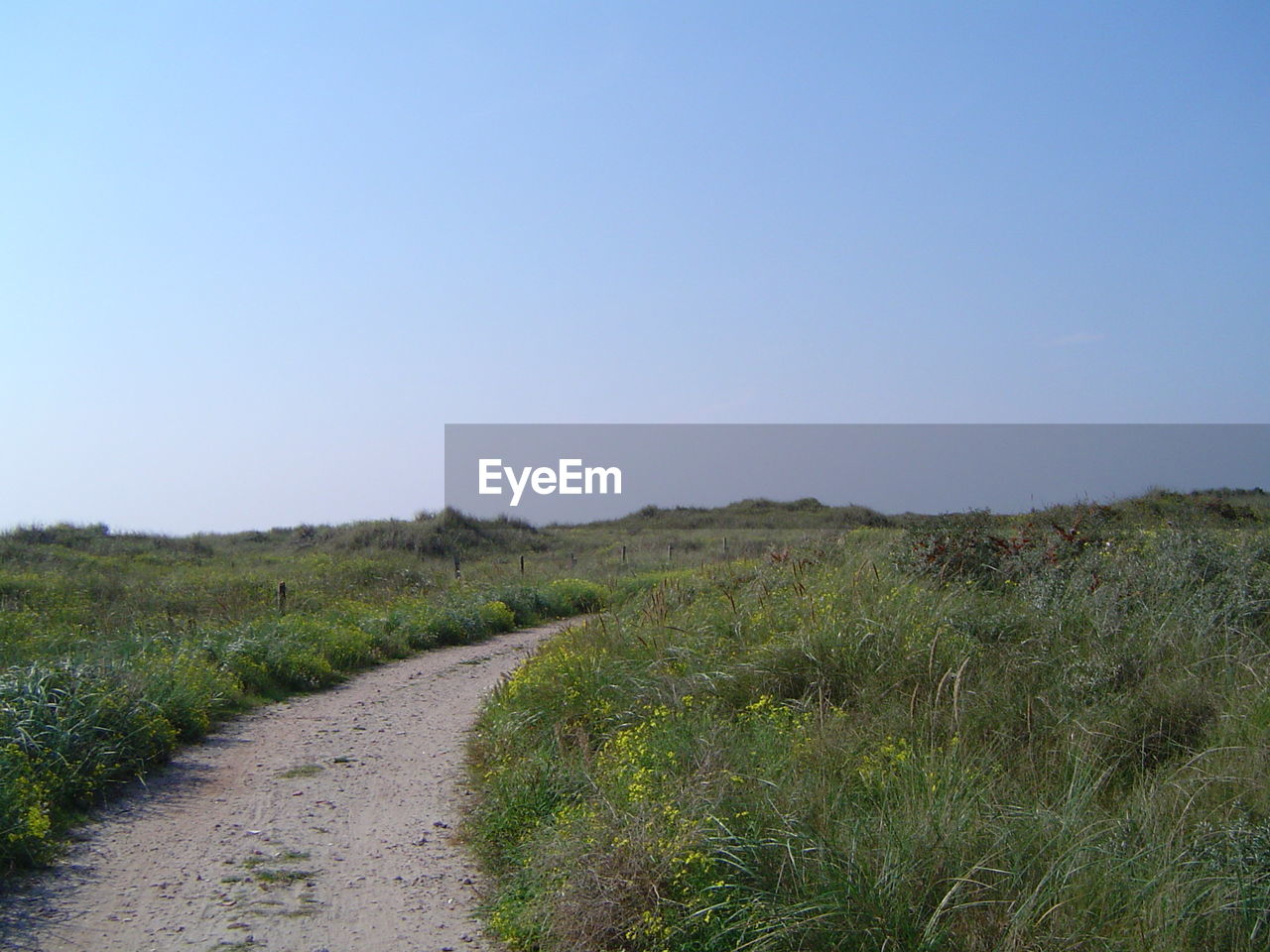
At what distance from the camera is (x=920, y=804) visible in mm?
4512

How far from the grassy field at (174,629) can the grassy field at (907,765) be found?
2832 millimetres

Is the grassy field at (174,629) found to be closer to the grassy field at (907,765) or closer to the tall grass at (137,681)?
the tall grass at (137,681)

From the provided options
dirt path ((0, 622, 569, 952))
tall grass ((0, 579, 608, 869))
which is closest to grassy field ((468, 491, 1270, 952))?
dirt path ((0, 622, 569, 952))

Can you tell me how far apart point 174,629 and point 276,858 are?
8.88 meters

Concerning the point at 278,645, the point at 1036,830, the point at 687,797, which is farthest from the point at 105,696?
the point at 1036,830

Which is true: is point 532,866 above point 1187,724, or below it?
below

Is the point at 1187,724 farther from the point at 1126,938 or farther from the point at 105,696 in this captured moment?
the point at 105,696

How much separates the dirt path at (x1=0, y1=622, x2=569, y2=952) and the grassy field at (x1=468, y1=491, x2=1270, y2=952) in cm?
48

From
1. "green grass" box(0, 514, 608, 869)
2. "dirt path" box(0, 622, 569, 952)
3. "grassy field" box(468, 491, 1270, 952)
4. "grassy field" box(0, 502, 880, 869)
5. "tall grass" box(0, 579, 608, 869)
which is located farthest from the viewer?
"grassy field" box(0, 502, 880, 869)

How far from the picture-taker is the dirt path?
15.7 feet

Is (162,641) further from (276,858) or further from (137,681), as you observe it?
(276,858)

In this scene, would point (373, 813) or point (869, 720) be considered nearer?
point (869, 720)

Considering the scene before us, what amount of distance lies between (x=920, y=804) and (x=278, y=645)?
9679mm

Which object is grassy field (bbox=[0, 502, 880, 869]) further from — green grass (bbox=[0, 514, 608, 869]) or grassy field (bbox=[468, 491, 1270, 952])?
grassy field (bbox=[468, 491, 1270, 952])
